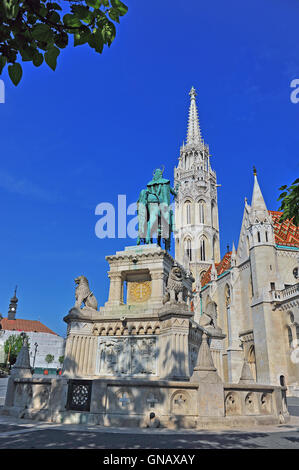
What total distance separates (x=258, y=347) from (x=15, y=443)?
31059 mm

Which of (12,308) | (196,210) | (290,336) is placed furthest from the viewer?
(12,308)

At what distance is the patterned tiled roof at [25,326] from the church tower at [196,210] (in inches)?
1521

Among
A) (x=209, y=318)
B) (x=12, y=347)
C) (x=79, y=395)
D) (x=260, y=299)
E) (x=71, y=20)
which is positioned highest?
(x=260, y=299)

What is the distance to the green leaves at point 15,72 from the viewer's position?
3.36 meters

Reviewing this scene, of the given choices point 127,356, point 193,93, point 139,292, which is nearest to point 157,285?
point 139,292

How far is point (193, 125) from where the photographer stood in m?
86.4

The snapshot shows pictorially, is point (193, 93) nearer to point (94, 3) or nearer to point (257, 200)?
point (257, 200)

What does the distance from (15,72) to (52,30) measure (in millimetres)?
550

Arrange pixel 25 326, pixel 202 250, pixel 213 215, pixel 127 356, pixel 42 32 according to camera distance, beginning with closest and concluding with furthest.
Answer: pixel 42 32
pixel 127 356
pixel 202 250
pixel 213 215
pixel 25 326

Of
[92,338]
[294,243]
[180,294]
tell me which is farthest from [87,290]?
[294,243]

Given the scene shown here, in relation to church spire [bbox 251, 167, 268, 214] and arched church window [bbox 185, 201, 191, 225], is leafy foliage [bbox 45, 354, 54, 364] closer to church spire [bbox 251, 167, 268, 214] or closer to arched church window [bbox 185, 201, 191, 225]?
arched church window [bbox 185, 201, 191, 225]

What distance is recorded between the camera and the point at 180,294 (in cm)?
1155

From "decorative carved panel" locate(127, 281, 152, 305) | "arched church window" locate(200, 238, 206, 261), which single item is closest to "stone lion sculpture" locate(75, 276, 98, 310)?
"decorative carved panel" locate(127, 281, 152, 305)

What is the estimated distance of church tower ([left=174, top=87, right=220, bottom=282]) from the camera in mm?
70688
